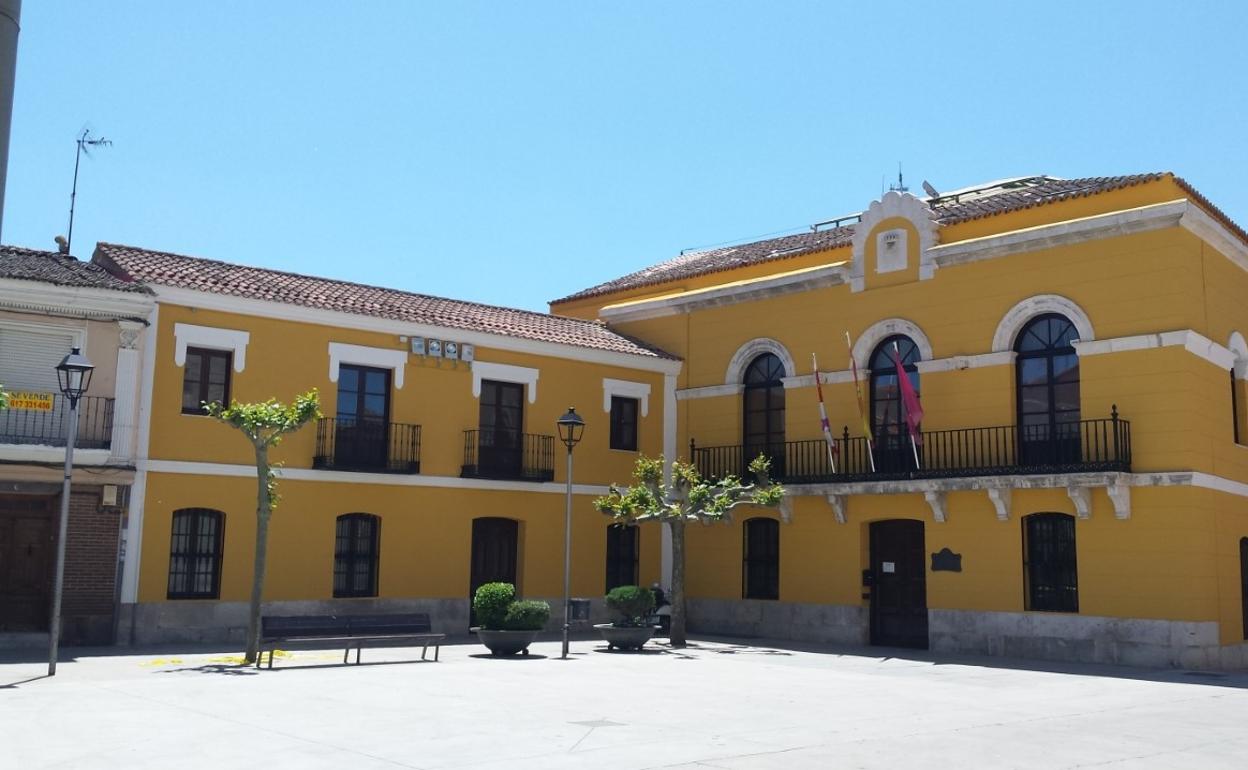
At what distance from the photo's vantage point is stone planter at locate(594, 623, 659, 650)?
20.9 meters

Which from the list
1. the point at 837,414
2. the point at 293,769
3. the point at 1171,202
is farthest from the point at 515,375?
the point at 293,769

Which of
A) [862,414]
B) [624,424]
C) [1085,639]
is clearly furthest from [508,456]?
[1085,639]

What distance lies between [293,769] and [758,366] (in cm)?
1823

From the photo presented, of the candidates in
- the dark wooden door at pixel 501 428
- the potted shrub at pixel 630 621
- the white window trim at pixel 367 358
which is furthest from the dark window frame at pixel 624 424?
the white window trim at pixel 367 358

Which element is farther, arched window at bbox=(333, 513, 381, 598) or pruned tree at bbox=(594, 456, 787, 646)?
pruned tree at bbox=(594, 456, 787, 646)

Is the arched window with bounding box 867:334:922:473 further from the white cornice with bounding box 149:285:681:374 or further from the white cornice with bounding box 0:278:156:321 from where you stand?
the white cornice with bounding box 0:278:156:321

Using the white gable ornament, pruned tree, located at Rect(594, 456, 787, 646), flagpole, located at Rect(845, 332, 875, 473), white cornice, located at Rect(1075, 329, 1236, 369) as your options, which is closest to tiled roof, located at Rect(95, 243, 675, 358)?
pruned tree, located at Rect(594, 456, 787, 646)

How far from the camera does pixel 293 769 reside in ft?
28.4

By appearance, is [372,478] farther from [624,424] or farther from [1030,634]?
[1030,634]

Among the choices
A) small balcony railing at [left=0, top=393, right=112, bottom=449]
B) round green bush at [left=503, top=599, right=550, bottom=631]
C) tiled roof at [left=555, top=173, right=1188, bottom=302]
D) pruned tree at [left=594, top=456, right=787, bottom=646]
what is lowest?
round green bush at [left=503, top=599, right=550, bottom=631]

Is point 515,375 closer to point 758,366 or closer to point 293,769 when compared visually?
point 758,366

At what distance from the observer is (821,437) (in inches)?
943

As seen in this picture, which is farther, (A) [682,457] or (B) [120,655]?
(A) [682,457]

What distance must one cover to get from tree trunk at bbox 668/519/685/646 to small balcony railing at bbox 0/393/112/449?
33.2 ft
